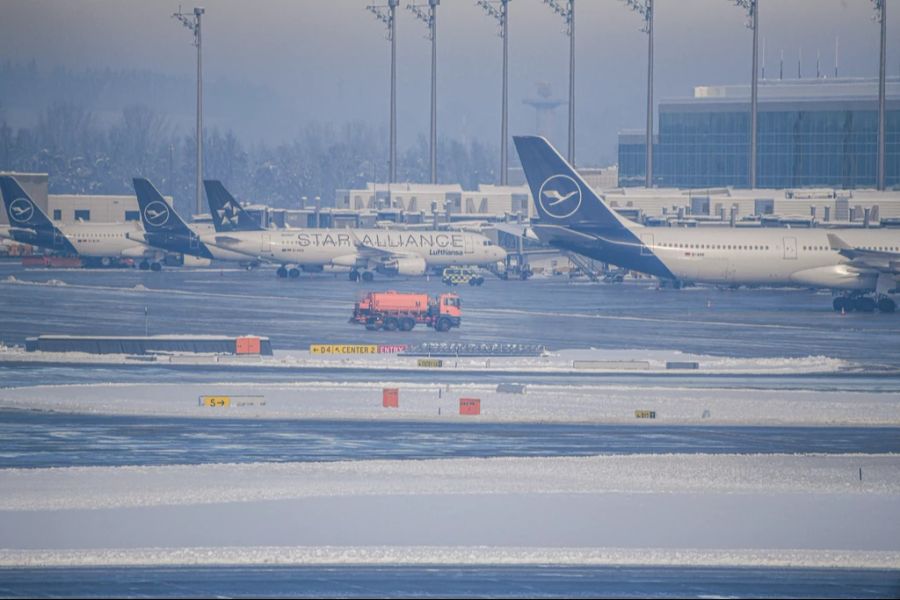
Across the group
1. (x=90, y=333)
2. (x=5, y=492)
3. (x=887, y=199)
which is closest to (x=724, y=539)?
(x=5, y=492)

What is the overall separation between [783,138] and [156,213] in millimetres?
79517

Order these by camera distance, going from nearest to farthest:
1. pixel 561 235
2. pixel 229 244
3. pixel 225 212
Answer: pixel 561 235 → pixel 229 244 → pixel 225 212

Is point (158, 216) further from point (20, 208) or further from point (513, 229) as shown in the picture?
point (513, 229)

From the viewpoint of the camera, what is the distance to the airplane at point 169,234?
109 meters

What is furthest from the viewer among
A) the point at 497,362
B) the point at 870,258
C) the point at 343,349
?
the point at 870,258

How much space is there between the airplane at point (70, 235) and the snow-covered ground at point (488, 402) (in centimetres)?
7363

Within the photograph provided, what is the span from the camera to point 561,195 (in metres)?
80.5

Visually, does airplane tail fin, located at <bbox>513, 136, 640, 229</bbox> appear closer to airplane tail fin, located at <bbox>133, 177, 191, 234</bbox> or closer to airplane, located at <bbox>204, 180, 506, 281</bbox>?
airplane, located at <bbox>204, 180, 506, 281</bbox>

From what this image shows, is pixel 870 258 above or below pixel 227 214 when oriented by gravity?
below

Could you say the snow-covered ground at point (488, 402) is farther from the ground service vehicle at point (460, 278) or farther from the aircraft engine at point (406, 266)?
the aircraft engine at point (406, 266)

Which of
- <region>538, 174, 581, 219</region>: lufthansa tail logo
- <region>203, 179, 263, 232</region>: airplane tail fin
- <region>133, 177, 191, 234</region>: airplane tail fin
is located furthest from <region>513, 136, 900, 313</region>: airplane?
<region>133, 177, 191, 234</region>: airplane tail fin

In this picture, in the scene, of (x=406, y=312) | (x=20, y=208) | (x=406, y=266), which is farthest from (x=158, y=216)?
(x=406, y=312)

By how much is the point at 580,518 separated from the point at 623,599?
5.89m

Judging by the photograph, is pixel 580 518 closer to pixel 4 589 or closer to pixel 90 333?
pixel 4 589
